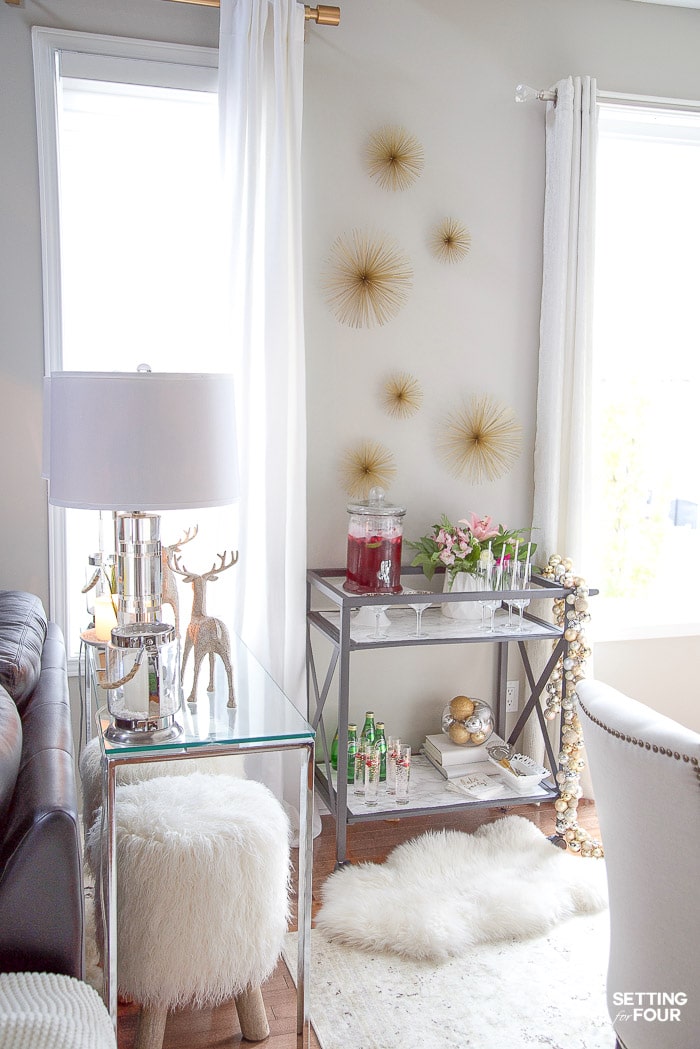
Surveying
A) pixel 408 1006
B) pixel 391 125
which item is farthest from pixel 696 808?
pixel 391 125

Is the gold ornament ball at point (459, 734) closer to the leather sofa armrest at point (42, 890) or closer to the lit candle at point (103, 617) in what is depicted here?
the lit candle at point (103, 617)

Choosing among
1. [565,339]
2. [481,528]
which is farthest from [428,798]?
[565,339]

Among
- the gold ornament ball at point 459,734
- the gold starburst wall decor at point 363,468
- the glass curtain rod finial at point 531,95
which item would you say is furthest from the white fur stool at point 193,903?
the glass curtain rod finial at point 531,95

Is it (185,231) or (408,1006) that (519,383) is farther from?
(408,1006)

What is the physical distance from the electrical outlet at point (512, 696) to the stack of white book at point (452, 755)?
211mm

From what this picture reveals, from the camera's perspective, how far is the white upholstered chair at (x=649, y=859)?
4.49 feet

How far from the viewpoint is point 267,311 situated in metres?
2.74

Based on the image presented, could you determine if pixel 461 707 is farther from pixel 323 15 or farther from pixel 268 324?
pixel 323 15

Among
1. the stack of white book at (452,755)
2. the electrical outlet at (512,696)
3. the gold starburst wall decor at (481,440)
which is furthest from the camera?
the electrical outlet at (512,696)

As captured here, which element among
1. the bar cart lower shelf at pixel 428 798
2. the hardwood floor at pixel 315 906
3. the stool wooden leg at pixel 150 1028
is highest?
the bar cart lower shelf at pixel 428 798

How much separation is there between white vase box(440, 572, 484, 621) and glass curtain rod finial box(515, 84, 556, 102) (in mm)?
1587

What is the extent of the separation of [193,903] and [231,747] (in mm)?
333

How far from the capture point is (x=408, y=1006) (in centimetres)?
208

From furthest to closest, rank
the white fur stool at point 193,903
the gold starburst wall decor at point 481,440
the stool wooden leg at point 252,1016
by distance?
the gold starburst wall decor at point 481,440
the stool wooden leg at point 252,1016
the white fur stool at point 193,903
